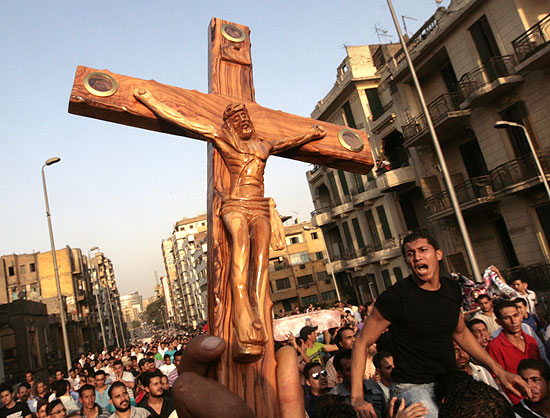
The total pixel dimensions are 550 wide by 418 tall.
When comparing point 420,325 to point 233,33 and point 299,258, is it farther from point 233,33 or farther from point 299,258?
point 299,258

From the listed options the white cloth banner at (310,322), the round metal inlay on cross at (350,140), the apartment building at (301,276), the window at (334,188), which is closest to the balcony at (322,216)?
the window at (334,188)

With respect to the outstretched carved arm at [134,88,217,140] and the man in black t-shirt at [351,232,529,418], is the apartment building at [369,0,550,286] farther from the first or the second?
the outstretched carved arm at [134,88,217,140]

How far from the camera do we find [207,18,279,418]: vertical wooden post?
1.53 metres

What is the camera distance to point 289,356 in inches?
60.8

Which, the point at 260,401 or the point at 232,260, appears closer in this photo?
the point at 260,401

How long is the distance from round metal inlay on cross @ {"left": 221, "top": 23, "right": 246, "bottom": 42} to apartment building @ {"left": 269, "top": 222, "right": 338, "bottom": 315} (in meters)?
40.4

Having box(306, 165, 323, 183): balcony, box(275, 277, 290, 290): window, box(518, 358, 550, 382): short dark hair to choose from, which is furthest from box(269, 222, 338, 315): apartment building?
box(518, 358, 550, 382): short dark hair

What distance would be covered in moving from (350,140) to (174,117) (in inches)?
47.7

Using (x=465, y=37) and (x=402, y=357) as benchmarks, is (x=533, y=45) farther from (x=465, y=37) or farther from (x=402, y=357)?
(x=402, y=357)

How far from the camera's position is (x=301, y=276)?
45.1 metres

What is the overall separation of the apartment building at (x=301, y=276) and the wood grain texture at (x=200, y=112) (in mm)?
40327

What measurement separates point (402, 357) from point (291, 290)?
42800 millimetres

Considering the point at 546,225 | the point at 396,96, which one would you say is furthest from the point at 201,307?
the point at 546,225

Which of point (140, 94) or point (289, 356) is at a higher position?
point (140, 94)
